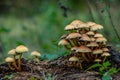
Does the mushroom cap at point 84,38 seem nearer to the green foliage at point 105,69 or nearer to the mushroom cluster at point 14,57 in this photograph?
the green foliage at point 105,69

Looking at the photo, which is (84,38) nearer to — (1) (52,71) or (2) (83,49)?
(2) (83,49)

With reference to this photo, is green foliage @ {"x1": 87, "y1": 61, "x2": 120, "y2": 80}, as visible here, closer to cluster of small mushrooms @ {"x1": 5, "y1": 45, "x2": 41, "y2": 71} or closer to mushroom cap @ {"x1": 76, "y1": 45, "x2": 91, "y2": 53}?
mushroom cap @ {"x1": 76, "y1": 45, "x2": 91, "y2": 53}

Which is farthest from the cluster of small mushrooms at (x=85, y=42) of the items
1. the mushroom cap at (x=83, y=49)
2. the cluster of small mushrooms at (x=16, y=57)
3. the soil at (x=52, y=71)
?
the cluster of small mushrooms at (x=16, y=57)

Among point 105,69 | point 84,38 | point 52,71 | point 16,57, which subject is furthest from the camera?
point 16,57

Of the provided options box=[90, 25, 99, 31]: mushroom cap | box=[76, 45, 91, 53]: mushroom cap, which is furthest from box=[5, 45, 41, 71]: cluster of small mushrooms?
box=[90, 25, 99, 31]: mushroom cap

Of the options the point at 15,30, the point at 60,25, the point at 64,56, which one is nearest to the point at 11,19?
the point at 15,30

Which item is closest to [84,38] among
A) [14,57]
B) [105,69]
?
[105,69]
